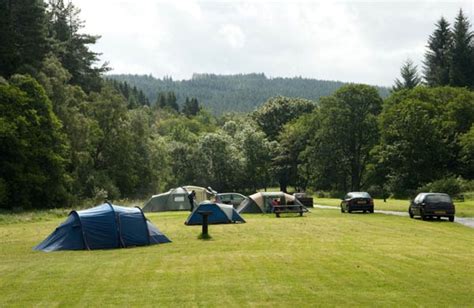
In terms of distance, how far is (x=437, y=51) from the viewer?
282 ft

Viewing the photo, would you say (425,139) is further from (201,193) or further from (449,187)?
(201,193)

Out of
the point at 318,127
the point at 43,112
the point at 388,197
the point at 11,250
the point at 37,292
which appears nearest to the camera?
the point at 37,292

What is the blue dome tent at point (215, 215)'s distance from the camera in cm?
2884

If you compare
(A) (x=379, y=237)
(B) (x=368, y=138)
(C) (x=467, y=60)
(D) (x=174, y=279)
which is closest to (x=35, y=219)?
(A) (x=379, y=237)

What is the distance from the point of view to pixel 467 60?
7994cm

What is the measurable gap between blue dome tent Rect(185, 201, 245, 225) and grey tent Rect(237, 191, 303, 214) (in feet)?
29.6

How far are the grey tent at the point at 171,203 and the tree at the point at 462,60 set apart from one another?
165 ft

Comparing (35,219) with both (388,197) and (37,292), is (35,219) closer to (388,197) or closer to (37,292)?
(37,292)

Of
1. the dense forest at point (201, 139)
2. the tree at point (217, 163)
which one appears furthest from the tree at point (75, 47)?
the tree at point (217, 163)

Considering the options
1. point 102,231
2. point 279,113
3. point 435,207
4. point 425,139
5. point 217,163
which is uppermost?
point 279,113

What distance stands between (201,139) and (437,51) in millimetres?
38407

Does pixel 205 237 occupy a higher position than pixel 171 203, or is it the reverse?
pixel 171 203

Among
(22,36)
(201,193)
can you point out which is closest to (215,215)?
(201,193)

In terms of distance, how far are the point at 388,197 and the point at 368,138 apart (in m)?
13.9
